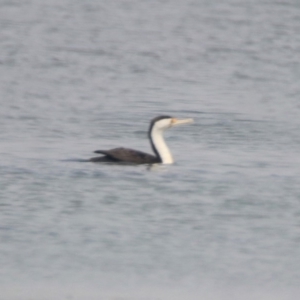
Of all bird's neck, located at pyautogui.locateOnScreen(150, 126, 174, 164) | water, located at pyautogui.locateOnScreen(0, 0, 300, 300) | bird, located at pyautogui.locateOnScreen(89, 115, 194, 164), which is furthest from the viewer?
bird's neck, located at pyautogui.locateOnScreen(150, 126, 174, 164)

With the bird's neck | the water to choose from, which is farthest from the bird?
the water

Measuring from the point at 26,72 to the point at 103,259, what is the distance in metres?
15.3

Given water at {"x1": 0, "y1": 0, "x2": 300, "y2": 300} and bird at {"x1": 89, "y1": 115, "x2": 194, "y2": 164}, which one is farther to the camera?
bird at {"x1": 89, "y1": 115, "x2": 194, "y2": 164}

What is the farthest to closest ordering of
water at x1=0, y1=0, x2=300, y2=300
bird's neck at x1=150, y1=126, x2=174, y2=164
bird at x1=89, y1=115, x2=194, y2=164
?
1. bird's neck at x1=150, y1=126, x2=174, y2=164
2. bird at x1=89, y1=115, x2=194, y2=164
3. water at x1=0, y1=0, x2=300, y2=300

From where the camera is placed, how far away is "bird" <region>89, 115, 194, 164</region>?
55.7 feet

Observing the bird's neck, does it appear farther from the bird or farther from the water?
the water

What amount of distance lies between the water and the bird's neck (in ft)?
1.12

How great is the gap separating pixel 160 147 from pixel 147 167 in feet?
1.73

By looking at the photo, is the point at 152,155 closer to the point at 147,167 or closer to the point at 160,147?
the point at 160,147

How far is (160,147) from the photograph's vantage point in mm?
17688

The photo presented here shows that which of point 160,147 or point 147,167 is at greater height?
point 160,147

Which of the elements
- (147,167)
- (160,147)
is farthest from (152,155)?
(147,167)

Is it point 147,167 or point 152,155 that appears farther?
point 152,155

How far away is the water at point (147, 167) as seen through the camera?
11.8m
